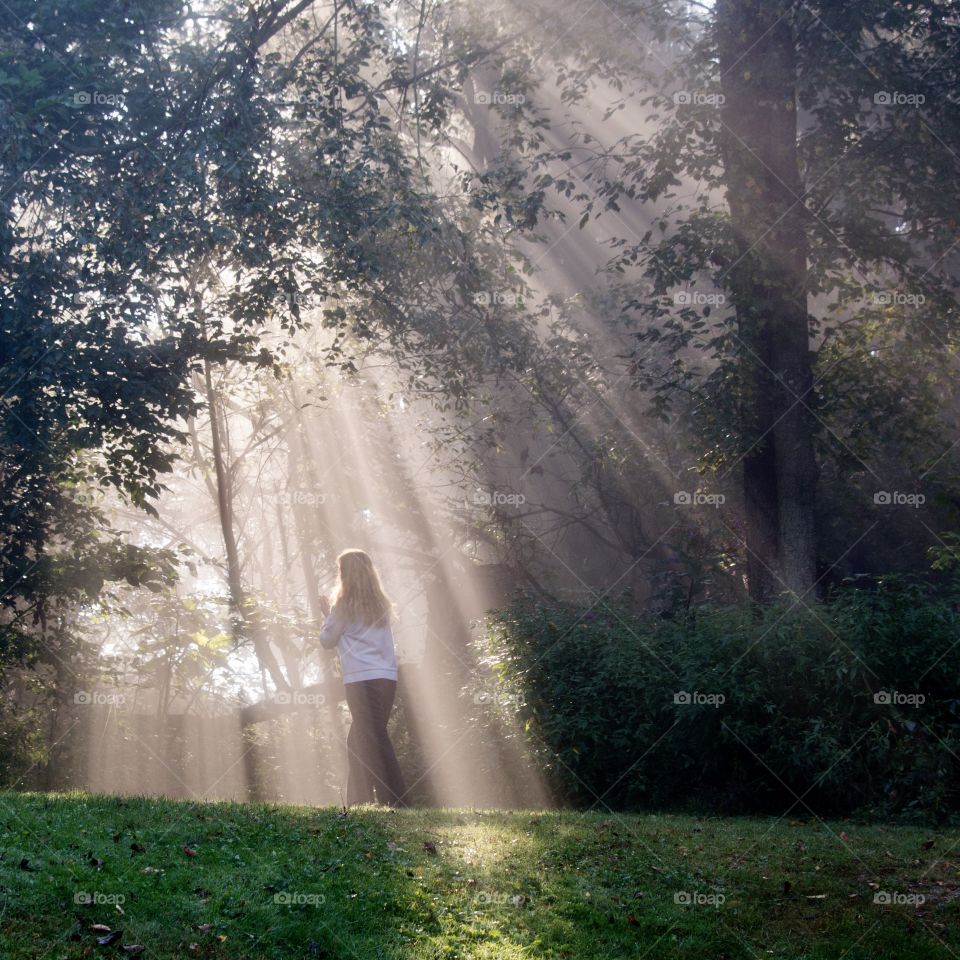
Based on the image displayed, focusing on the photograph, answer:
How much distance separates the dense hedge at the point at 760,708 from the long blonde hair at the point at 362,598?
125 inches

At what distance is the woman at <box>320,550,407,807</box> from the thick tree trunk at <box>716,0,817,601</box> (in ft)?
21.0

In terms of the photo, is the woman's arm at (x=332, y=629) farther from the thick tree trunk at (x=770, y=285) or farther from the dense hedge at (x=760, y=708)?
the thick tree trunk at (x=770, y=285)

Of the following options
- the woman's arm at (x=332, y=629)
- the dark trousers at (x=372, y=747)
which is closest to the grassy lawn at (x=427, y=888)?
the dark trousers at (x=372, y=747)

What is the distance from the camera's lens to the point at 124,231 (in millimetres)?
12281

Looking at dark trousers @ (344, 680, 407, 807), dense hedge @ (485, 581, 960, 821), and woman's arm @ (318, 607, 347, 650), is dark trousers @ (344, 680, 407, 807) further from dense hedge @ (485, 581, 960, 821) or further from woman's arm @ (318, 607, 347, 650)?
dense hedge @ (485, 581, 960, 821)

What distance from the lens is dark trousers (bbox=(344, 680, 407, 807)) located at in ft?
30.4

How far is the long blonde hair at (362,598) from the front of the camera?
30.4ft


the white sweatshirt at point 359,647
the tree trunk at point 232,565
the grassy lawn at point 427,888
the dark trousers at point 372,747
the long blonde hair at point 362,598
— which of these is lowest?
Answer: the grassy lawn at point 427,888

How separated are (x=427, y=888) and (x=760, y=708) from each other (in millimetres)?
5341

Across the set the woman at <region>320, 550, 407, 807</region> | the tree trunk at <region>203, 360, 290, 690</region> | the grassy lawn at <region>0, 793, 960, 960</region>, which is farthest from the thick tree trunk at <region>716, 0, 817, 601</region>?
the tree trunk at <region>203, 360, 290, 690</region>

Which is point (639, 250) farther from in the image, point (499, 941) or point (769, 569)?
point (499, 941)

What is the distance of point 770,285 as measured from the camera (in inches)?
528

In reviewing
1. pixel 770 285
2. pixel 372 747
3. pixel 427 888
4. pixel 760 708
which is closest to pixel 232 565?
pixel 372 747

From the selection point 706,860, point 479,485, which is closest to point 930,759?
point 706,860
